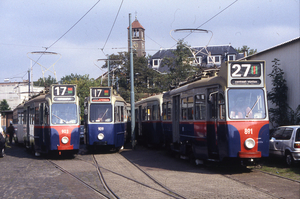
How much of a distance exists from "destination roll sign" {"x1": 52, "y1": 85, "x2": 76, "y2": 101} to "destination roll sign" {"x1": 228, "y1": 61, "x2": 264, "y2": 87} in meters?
8.19

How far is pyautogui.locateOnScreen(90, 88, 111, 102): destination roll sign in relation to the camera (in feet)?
62.5

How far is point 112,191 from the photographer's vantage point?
924 cm

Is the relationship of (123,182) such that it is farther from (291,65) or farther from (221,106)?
(291,65)

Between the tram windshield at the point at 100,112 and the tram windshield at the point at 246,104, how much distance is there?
8.86 meters

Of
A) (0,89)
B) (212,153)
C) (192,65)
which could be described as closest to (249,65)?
(212,153)

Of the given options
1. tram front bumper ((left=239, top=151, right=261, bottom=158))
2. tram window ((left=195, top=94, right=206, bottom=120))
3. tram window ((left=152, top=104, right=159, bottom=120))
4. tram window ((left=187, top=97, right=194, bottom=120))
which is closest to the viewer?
tram front bumper ((left=239, top=151, right=261, bottom=158))

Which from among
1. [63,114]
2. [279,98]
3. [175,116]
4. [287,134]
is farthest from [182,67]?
[287,134]

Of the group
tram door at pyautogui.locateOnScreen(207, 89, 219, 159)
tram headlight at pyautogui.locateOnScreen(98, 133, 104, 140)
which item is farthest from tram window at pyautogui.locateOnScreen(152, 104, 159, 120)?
tram door at pyautogui.locateOnScreen(207, 89, 219, 159)

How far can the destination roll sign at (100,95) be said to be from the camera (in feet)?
62.5

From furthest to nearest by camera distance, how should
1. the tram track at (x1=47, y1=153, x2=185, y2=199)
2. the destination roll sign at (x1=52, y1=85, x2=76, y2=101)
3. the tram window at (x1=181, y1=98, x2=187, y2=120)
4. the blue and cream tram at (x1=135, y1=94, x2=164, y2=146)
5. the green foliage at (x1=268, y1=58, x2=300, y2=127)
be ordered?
1. the blue and cream tram at (x1=135, y1=94, x2=164, y2=146)
2. the green foliage at (x1=268, y1=58, x2=300, y2=127)
3. the destination roll sign at (x1=52, y1=85, x2=76, y2=101)
4. the tram window at (x1=181, y1=98, x2=187, y2=120)
5. the tram track at (x1=47, y1=153, x2=185, y2=199)

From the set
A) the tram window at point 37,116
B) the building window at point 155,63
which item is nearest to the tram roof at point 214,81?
the tram window at point 37,116

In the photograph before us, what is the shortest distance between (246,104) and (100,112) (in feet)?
30.6

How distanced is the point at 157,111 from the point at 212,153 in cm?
823

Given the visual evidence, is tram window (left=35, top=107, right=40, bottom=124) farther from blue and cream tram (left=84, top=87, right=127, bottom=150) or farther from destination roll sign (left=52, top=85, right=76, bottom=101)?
blue and cream tram (left=84, top=87, right=127, bottom=150)
